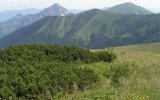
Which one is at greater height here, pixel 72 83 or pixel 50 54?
pixel 50 54

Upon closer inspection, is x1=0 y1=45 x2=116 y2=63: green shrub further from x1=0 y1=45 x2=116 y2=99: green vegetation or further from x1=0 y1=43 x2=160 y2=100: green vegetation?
x1=0 y1=43 x2=160 y2=100: green vegetation

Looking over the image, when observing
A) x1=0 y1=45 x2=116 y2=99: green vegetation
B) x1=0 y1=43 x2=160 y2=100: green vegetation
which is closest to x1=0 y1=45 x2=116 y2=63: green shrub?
x1=0 y1=45 x2=116 y2=99: green vegetation

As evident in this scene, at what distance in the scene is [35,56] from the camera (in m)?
22.2

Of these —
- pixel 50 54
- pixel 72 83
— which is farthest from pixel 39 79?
pixel 50 54

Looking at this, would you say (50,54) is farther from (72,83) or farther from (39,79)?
Answer: (39,79)

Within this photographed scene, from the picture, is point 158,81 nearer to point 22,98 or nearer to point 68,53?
point 22,98

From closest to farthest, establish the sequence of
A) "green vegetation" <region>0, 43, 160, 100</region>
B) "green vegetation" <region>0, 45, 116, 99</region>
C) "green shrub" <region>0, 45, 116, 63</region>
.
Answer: "green vegetation" <region>0, 43, 160, 100</region>, "green vegetation" <region>0, 45, 116, 99</region>, "green shrub" <region>0, 45, 116, 63</region>

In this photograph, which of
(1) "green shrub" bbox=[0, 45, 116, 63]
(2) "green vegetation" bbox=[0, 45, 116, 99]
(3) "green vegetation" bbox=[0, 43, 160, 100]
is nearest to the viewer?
(3) "green vegetation" bbox=[0, 43, 160, 100]

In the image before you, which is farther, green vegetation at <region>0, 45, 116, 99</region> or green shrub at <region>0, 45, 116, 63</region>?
green shrub at <region>0, 45, 116, 63</region>

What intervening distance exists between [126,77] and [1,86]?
18.8 feet

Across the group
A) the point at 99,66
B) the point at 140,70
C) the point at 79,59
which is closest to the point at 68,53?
the point at 79,59

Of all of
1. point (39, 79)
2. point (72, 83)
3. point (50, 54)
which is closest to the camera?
point (39, 79)

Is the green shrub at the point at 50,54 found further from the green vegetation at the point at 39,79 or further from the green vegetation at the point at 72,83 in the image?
the green vegetation at the point at 72,83

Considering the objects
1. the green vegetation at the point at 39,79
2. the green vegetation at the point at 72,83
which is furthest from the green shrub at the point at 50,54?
the green vegetation at the point at 72,83
